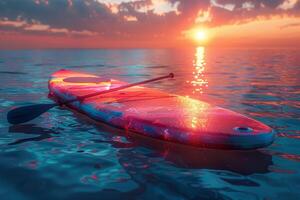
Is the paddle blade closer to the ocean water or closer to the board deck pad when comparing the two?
the ocean water

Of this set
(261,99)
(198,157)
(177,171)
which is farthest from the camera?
(261,99)

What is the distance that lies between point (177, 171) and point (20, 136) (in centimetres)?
325

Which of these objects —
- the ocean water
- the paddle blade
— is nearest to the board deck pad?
the ocean water

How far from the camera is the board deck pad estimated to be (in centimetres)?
436

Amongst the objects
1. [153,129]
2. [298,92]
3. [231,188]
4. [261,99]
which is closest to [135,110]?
[153,129]

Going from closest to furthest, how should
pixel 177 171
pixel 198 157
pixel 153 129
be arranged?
pixel 177 171 → pixel 198 157 → pixel 153 129

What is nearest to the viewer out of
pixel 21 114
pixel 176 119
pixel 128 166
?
pixel 128 166

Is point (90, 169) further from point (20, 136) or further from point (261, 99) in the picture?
point (261, 99)

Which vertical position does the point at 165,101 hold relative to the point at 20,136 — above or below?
above

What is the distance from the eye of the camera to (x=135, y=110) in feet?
18.8

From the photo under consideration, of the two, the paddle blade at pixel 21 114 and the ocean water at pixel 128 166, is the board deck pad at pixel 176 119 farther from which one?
the paddle blade at pixel 21 114

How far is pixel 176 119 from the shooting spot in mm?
5047

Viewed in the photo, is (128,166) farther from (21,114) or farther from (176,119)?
(21,114)

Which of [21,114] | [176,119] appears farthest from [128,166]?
[21,114]
